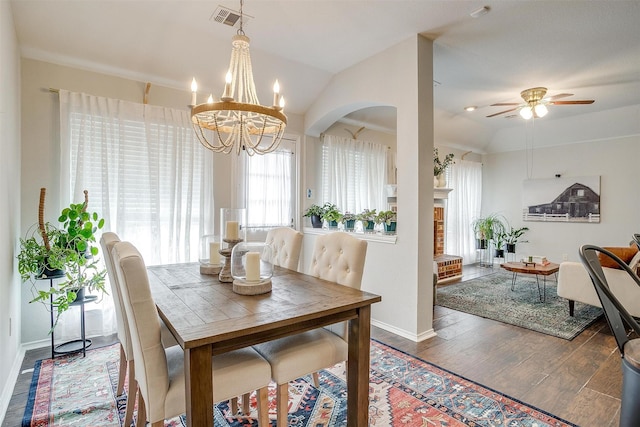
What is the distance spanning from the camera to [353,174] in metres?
5.06

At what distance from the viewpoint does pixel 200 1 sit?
2.67m

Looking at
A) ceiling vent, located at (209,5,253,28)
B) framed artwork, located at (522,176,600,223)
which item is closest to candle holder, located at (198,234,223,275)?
ceiling vent, located at (209,5,253,28)

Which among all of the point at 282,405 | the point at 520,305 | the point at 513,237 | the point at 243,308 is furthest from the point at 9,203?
the point at 513,237

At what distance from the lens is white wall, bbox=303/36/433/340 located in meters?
3.02

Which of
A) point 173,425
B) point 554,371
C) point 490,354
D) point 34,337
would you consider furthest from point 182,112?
point 554,371

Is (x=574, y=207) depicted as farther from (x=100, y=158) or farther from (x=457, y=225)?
(x=100, y=158)

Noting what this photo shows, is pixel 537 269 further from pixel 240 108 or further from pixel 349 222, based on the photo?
pixel 240 108

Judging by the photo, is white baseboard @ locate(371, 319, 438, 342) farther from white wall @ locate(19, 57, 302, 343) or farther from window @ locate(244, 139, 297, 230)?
white wall @ locate(19, 57, 302, 343)

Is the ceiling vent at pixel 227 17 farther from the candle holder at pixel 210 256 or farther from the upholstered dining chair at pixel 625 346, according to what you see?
the upholstered dining chair at pixel 625 346

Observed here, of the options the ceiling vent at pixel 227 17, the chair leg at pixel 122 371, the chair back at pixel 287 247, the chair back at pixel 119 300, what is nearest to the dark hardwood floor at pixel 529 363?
the chair leg at pixel 122 371

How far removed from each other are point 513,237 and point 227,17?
6.85m

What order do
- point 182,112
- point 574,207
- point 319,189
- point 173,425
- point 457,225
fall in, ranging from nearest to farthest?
point 173,425 < point 182,112 < point 319,189 < point 574,207 < point 457,225

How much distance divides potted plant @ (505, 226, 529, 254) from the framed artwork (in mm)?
262

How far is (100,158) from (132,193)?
16.5 inches
